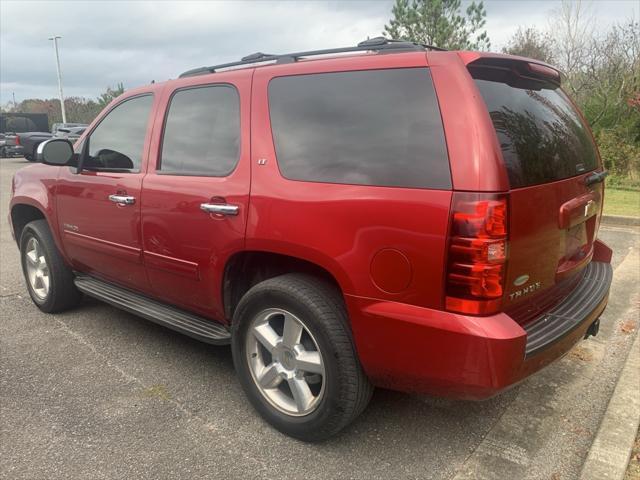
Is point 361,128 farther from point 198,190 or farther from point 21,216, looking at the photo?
point 21,216

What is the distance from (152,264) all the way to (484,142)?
222cm

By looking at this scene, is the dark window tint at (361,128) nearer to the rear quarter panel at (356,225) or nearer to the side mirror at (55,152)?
the rear quarter panel at (356,225)

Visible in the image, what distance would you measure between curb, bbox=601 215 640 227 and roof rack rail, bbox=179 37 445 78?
6565mm

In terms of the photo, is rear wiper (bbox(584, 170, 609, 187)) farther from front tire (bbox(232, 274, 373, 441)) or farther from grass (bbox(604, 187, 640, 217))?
grass (bbox(604, 187, 640, 217))

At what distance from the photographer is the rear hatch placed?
6.93 ft

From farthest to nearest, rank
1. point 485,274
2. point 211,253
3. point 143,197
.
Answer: point 143,197, point 211,253, point 485,274

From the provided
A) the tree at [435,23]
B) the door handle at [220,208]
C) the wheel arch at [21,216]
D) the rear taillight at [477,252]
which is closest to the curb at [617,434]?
the rear taillight at [477,252]

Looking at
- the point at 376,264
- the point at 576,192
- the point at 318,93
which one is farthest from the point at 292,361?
the point at 576,192

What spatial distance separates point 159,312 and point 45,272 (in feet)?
5.66

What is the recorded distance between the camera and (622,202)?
9562 mm

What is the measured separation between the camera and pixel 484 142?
2.01 m

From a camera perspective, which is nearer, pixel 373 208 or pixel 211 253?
pixel 373 208

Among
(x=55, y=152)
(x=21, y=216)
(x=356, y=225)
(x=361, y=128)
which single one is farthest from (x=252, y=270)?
(x=21, y=216)

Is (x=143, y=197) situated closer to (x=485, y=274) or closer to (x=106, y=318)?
(x=106, y=318)
